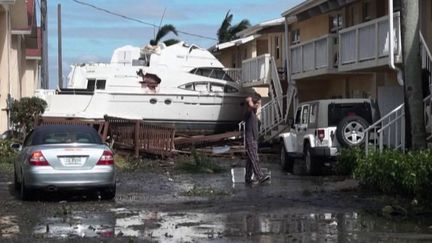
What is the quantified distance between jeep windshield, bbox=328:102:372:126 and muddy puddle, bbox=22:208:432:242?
8027 mm

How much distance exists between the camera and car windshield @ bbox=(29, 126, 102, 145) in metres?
15.7

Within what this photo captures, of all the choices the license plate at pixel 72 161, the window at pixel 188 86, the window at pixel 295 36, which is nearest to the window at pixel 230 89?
the window at pixel 188 86

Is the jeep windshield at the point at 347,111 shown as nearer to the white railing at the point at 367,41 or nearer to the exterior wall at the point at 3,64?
the white railing at the point at 367,41

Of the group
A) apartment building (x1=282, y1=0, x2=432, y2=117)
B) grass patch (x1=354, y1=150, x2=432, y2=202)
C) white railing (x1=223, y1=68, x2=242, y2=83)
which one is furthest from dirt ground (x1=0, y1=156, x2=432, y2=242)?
white railing (x1=223, y1=68, x2=242, y2=83)

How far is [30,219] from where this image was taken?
12859 millimetres

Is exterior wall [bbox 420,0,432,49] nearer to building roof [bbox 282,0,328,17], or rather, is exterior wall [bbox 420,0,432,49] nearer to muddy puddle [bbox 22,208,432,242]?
building roof [bbox 282,0,328,17]

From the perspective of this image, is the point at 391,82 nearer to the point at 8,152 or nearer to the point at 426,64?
the point at 426,64

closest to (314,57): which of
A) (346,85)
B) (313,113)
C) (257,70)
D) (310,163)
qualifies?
(346,85)

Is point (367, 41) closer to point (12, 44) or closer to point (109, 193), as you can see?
point (109, 193)

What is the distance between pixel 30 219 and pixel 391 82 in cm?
1625

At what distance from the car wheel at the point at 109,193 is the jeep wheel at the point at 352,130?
22.4ft

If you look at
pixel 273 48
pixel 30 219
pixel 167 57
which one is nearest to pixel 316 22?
pixel 167 57

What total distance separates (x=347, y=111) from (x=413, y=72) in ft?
17.0

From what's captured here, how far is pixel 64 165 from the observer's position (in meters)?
15.1
